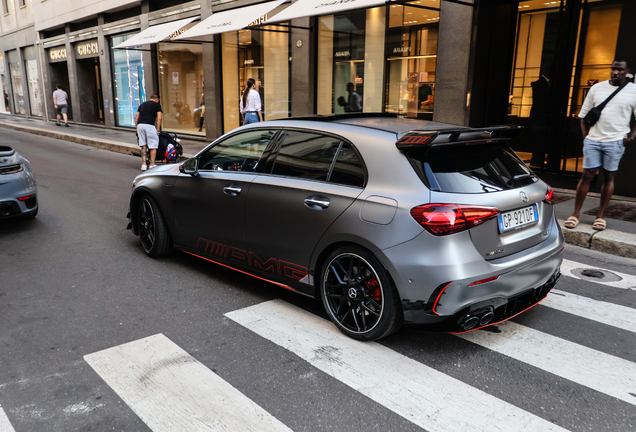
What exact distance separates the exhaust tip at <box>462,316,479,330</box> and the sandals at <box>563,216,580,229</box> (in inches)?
159

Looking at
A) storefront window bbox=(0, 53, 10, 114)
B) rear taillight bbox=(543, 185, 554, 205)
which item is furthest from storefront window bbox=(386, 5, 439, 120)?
storefront window bbox=(0, 53, 10, 114)

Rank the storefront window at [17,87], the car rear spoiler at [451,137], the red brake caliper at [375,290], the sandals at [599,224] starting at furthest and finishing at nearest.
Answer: the storefront window at [17,87]
the sandals at [599,224]
the red brake caliper at [375,290]
the car rear spoiler at [451,137]

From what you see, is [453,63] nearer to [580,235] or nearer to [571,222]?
[571,222]

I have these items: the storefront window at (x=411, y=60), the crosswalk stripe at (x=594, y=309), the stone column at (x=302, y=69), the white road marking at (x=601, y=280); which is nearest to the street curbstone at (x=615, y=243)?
the white road marking at (x=601, y=280)

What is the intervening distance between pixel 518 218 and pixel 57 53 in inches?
1283

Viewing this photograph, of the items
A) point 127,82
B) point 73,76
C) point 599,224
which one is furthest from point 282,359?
point 73,76

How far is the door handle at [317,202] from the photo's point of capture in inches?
142

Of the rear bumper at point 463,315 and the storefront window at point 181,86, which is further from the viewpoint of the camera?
the storefront window at point 181,86

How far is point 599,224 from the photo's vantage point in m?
6.40

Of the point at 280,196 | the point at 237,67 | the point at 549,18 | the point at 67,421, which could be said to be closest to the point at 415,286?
the point at 280,196

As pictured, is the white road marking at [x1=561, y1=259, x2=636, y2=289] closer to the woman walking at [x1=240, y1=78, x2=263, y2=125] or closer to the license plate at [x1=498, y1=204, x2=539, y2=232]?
the license plate at [x1=498, y1=204, x2=539, y2=232]

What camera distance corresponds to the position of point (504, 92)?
36.6 ft

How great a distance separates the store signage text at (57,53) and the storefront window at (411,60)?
23809 mm

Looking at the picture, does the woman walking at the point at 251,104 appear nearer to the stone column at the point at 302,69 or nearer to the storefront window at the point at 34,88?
the stone column at the point at 302,69
